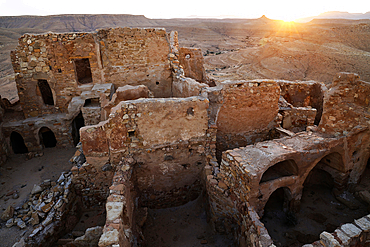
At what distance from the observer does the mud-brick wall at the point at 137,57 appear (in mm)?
8961

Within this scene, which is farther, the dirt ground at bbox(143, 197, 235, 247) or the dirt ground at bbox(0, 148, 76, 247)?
the dirt ground at bbox(0, 148, 76, 247)

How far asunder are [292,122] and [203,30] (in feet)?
181

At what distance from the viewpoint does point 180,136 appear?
5871mm

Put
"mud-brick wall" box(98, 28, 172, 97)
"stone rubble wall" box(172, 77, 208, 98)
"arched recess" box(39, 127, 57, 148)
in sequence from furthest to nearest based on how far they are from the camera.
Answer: "arched recess" box(39, 127, 57, 148), "mud-brick wall" box(98, 28, 172, 97), "stone rubble wall" box(172, 77, 208, 98)

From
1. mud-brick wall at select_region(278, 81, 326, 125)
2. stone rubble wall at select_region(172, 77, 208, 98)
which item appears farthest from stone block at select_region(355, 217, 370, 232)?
mud-brick wall at select_region(278, 81, 326, 125)

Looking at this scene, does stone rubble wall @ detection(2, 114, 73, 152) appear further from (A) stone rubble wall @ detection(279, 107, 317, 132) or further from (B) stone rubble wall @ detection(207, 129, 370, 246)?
(A) stone rubble wall @ detection(279, 107, 317, 132)

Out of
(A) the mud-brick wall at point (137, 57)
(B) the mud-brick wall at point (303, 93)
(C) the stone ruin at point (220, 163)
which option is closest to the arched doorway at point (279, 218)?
(C) the stone ruin at point (220, 163)

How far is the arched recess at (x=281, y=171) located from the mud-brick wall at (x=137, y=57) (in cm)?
558

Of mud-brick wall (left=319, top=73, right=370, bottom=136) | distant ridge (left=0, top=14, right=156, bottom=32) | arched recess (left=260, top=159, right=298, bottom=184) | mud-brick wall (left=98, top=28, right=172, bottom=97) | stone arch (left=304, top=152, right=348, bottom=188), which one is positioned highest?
distant ridge (left=0, top=14, right=156, bottom=32)

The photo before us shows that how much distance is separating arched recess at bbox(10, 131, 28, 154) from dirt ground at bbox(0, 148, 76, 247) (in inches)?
→ 38.3

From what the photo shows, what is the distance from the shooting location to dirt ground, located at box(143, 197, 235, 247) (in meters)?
5.42

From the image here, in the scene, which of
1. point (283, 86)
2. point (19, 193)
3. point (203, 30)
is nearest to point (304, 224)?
point (283, 86)

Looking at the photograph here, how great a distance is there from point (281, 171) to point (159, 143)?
3.17 metres

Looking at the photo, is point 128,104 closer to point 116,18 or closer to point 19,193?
point 19,193
